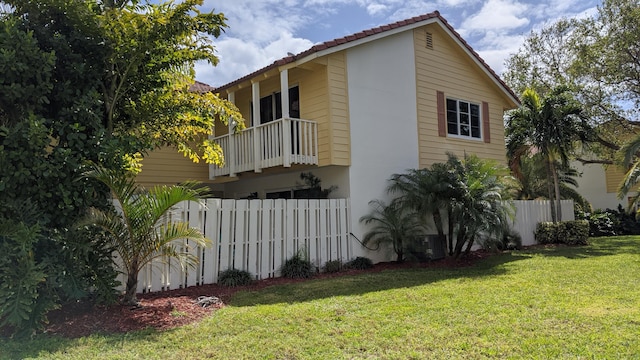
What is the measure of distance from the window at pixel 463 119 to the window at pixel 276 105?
5.30 meters

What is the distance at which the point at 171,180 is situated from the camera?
14.4 meters

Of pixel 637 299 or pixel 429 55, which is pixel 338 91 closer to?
pixel 429 55

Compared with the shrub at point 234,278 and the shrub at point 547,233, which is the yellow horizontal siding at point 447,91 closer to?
the shrub at point 547,233

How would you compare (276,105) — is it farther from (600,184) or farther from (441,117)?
(600,184)

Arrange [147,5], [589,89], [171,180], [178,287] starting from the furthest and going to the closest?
[589,89]
[171,180]
[178,287]
[147,5]

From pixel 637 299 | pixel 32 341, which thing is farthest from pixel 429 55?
pixel 32 341

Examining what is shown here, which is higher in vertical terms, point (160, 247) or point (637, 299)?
point (160, 247)

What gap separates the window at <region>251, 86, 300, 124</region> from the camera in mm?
13268

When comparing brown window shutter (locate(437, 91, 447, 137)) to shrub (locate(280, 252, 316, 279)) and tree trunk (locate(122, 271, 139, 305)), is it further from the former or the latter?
tree trunk (locate(122, 271, 139, 305))

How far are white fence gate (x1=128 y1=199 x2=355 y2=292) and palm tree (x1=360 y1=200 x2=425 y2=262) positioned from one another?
813 millimetres

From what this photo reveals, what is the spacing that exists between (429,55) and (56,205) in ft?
39.1

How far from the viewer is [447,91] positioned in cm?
1513

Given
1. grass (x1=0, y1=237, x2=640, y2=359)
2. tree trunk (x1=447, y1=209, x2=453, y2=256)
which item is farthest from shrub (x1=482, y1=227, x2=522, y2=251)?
grass (x1=0, y1=237, x2=640, y2=359)

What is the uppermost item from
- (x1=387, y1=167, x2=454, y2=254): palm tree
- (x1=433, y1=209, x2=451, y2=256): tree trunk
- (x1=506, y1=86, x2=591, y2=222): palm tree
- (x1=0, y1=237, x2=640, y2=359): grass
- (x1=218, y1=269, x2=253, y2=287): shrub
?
(x1=506, y1=86, x2=591, y2=222): palm tree
